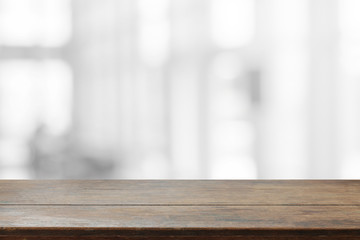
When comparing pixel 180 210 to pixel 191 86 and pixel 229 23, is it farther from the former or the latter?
pixel 229 23

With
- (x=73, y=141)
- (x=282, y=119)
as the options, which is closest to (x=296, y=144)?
(x=282, y=119)

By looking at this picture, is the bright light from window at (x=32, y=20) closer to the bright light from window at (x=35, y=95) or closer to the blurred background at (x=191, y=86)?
the blurred background at (x=191, y=86)

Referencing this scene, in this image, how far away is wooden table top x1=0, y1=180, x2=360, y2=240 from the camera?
0.64 m

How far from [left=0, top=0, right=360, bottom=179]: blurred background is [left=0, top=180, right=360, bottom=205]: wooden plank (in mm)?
1162

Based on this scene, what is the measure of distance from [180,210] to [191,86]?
143cm

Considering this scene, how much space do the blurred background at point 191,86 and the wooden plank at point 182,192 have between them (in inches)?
45.7

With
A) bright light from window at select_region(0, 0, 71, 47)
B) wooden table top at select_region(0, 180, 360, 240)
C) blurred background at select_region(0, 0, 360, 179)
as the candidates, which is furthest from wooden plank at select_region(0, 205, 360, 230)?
bright light from window at select_region(0, 0, 71, 47)

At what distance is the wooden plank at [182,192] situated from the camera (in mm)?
788

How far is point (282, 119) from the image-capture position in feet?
6.94

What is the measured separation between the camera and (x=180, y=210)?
2.39 feet

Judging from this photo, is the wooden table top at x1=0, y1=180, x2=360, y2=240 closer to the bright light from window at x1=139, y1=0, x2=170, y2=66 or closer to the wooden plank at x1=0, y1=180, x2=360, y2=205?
the wooden plank at x1=0, y1=180, x2=360, y2=205

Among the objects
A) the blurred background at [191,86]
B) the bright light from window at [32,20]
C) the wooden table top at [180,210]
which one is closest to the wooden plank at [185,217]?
the wooden table top at [180,210]

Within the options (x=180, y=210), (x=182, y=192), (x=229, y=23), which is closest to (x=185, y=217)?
(x=180, y=210)

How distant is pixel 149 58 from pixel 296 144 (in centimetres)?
82
